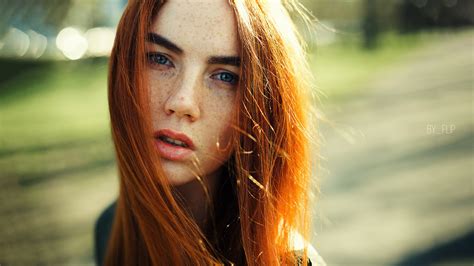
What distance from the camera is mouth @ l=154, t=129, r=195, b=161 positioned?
3.31ft

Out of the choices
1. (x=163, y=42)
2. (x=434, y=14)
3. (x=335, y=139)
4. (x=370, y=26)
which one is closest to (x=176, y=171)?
(x=163, y=42)

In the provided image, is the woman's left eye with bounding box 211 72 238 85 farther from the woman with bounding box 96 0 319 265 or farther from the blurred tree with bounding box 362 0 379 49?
the blurred tree with bounding box 362 0 379 49

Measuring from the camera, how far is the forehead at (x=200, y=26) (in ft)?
3.23

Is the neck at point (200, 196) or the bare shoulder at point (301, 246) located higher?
the neck at point (200, 196)

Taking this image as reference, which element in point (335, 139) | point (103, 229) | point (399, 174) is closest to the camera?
point (103, 229)

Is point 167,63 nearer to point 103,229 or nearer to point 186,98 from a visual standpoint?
point 186,98

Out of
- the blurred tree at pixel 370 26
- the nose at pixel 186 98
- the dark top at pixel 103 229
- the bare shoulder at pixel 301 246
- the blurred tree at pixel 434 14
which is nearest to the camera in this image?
the nose at pixel 186 98

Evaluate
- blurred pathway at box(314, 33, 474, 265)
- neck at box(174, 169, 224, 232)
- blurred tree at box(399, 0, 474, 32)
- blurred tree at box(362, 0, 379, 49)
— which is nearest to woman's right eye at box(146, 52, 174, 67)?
neck at box(174, 169, 224, 232)

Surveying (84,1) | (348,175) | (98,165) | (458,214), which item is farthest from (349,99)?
(84,1)

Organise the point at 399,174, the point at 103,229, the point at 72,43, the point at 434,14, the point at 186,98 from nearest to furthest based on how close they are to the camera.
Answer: the point at 186,98
the point at 103,229
the point at 399,174
the point at 72,43
the point at 434,14

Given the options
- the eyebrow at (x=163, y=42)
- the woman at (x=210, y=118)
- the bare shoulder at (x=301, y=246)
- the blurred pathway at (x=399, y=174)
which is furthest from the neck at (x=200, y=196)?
the blurred pathway at (x=399, y=174)

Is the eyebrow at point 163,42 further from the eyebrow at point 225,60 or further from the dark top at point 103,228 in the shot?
the dark top at point 103,228

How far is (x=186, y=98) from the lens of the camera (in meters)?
0.97

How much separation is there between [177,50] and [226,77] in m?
0.12
